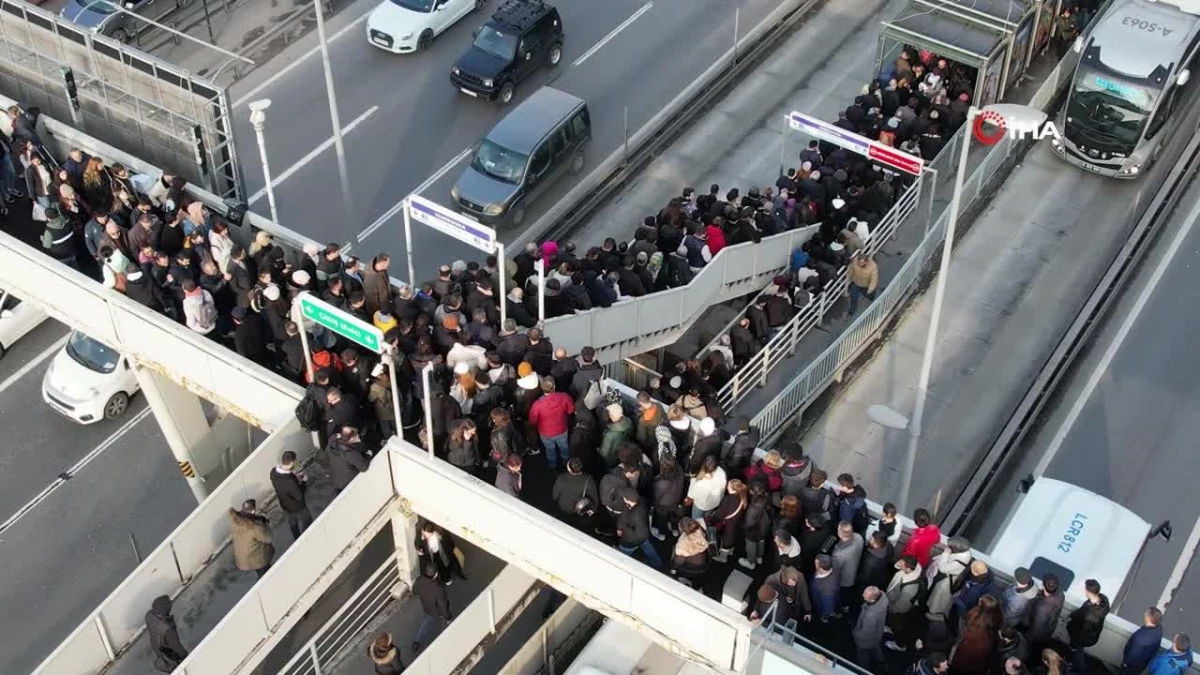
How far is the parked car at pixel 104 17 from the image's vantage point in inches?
1310

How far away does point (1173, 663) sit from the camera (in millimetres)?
15617

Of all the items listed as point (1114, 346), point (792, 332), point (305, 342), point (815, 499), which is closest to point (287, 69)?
point (792, 332)

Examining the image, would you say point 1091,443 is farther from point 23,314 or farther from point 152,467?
point 23,314

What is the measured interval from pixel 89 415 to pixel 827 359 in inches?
527

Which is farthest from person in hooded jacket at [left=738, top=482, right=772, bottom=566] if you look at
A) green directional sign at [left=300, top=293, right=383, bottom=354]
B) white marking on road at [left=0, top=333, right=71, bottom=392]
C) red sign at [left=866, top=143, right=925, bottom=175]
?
white marking on road at [left=0, top=333, right=71, bottom=392]

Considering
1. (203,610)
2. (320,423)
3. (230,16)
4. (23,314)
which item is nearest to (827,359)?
(320,423)

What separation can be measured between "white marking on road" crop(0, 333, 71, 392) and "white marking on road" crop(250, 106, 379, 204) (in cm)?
504

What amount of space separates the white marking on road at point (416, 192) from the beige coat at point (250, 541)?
40.7ft

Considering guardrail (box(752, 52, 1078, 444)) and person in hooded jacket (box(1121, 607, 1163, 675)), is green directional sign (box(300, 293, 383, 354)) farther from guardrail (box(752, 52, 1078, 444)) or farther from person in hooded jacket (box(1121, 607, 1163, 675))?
person in hooded jacket (box(1121, 607, 1163, 675))

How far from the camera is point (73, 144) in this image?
24.1 meters

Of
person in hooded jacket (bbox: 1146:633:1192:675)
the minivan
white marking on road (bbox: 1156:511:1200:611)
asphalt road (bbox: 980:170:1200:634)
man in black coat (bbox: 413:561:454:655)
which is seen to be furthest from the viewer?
the minivan

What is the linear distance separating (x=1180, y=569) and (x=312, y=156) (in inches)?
765

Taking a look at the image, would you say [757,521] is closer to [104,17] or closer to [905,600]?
[905,600]

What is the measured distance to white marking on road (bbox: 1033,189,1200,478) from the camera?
2595 cm
